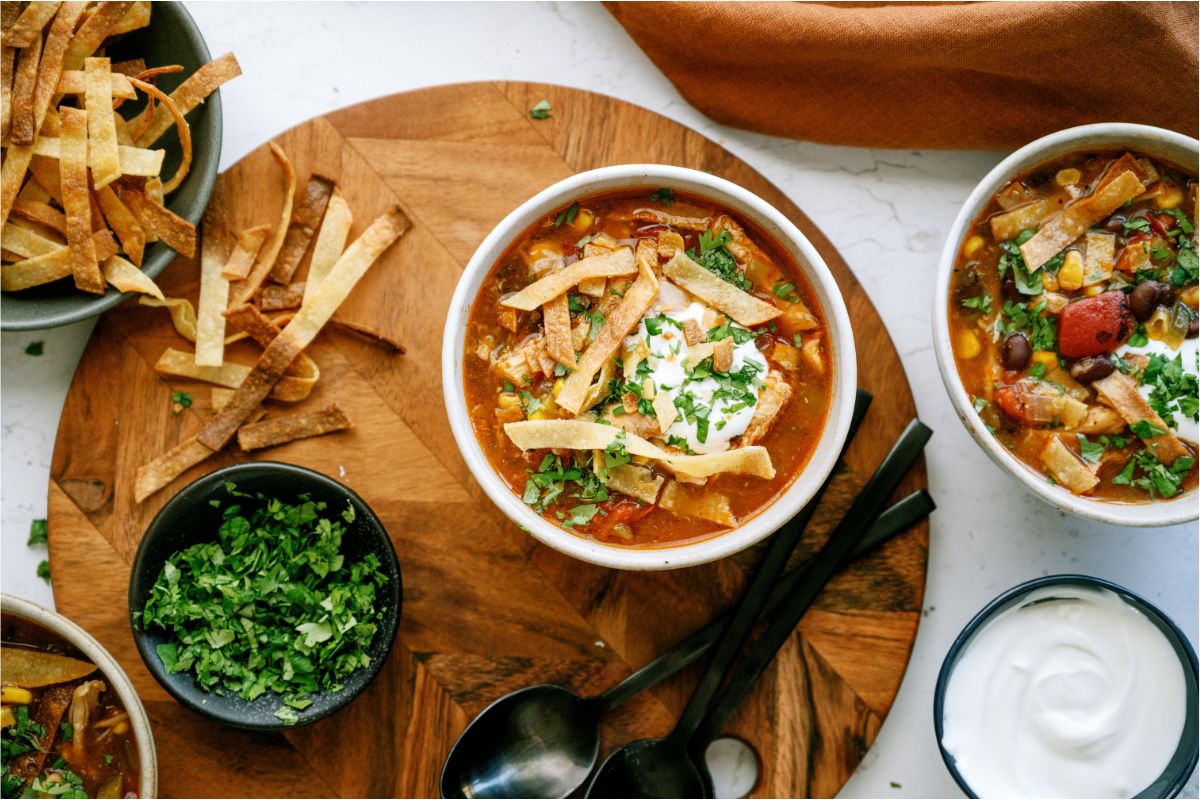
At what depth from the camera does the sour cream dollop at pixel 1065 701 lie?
3221 millimetres

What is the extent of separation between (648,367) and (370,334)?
3.39ft

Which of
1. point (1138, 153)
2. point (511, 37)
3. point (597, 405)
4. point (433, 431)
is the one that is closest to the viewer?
point (597, 405)

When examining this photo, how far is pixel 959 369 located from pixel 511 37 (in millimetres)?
2040

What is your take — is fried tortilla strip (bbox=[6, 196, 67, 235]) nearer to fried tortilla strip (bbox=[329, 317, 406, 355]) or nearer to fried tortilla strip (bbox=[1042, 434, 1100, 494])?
fried tortilla strip (bbox=[329, 317, 406, 355])

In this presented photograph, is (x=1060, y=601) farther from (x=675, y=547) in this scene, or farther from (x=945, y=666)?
(x=675, y=547)

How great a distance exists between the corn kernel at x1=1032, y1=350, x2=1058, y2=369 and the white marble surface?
0.44 meters

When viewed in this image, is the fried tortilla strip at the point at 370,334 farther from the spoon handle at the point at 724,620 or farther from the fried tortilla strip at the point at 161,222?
the spoon handle at the point at 724,620

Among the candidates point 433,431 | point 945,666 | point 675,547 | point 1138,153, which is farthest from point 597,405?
point 1138,153

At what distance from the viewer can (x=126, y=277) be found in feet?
10.5

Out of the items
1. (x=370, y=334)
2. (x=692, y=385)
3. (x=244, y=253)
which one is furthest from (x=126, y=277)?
(x=692, y=385)

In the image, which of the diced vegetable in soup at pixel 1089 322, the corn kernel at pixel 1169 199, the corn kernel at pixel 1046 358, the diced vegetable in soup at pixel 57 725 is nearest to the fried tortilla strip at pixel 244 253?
the diced vegetable in soup at pixel 57 725

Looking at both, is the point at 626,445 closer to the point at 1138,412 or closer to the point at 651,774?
the point at 651,774

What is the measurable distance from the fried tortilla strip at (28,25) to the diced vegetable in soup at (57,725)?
1.87 m

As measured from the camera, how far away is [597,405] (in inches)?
117
